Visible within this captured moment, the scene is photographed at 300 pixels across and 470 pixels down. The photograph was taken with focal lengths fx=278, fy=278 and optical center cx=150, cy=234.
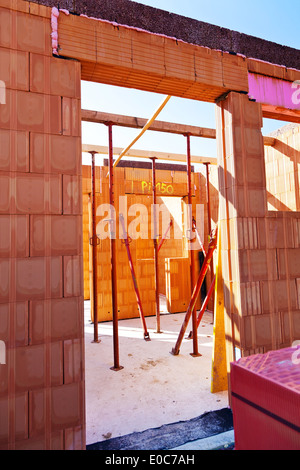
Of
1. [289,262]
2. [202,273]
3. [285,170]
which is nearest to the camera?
[289,262]

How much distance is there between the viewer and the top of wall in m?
2.76

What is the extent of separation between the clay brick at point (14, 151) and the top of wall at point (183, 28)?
4.21ft

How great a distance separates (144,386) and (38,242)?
2705 millimetres

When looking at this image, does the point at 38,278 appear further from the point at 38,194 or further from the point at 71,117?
the point at 71,117

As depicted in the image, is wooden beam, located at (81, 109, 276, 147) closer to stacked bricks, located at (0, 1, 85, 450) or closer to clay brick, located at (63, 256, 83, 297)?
stacked bricks, located at (0, 1, 85, 450)

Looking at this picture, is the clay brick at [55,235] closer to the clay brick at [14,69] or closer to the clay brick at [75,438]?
the clay brick at [14,69]

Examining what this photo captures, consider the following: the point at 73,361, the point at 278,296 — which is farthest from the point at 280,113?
the point at 73,361

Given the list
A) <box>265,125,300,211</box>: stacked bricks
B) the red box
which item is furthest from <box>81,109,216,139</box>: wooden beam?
the red box

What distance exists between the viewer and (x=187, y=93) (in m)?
3.40

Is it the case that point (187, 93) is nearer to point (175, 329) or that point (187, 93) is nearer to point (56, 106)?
point (56, 106)

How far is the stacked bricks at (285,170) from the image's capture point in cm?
541

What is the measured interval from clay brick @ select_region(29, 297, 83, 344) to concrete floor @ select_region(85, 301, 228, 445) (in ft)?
4.09

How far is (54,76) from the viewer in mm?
2570

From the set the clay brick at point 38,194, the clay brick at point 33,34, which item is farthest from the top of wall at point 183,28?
the clay brick at point 38,194
